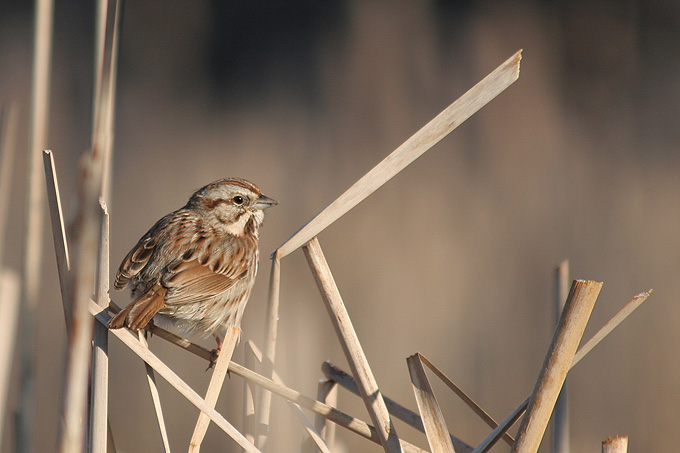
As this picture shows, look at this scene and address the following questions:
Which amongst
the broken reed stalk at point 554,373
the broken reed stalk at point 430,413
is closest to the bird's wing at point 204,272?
the broken reed stalk at point 430,413

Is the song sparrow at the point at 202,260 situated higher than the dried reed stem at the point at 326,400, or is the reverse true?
the song sparrow at the point at 202,260

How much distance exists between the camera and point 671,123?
3730 millimetres

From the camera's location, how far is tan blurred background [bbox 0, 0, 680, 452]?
10.5 ft

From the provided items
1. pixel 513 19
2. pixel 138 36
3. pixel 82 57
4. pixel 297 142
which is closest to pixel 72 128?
pixel 82 57

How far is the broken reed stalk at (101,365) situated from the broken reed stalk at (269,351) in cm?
35

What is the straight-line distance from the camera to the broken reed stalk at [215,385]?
1.44m

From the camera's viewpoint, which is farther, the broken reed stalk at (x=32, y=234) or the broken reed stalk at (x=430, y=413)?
the broken reed stalk at (x=32, y=234)

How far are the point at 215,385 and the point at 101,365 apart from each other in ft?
0.77

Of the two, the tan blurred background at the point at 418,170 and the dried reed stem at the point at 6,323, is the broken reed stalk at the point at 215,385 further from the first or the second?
the tan blurred background at the point at 418,170

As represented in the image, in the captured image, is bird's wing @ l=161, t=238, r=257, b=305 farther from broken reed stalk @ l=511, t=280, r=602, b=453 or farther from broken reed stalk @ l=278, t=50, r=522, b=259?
broken reed stalk @ l=511, t=280, r=602, b=453

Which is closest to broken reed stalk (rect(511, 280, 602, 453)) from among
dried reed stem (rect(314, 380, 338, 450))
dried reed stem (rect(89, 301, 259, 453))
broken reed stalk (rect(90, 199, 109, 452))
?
dried reed stem (rect(89, 301, 259, 453))

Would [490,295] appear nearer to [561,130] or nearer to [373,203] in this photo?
[373,203]

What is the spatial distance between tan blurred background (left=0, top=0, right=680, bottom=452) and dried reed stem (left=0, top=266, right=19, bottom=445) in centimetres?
122

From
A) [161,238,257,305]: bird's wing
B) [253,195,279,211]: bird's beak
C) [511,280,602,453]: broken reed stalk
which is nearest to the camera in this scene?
[511,280,602,453]: broken reed stalk
